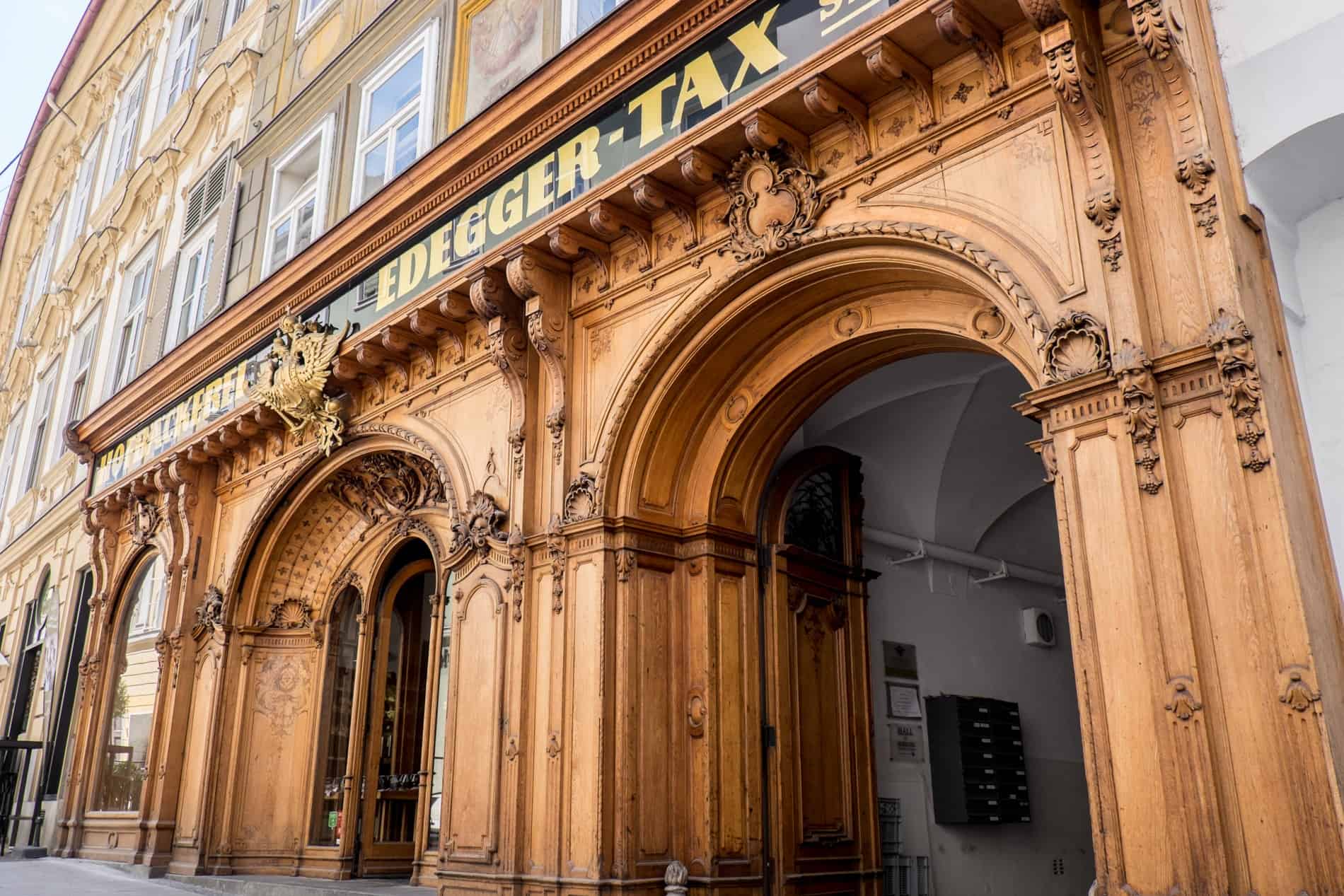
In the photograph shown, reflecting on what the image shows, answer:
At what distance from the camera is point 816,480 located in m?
8.83

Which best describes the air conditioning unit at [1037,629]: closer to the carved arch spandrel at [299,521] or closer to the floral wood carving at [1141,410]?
the carved arch spandrel at [299,521]

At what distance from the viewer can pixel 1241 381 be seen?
180 inches

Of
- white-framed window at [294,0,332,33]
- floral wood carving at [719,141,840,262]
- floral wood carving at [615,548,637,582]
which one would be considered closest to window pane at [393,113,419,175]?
white-framed window at [294,0,332,33]

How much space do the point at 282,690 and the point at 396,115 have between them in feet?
19.9

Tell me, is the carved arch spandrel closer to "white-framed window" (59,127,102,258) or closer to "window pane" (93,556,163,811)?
"window pane" (93,556,163,811)

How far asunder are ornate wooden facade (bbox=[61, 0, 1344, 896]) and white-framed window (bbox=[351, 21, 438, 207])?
1.34 meters

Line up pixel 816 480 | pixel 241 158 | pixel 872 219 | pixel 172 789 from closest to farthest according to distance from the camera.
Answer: pixel 872 219 < pixel 816 480 < pixel 172 789 < pixel 241 158

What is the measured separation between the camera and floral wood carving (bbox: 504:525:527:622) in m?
7.76

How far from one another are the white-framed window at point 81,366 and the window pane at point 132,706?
6.99 meters

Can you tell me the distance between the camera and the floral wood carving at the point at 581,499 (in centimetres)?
752

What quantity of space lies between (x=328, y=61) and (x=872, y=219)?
880 centimetres

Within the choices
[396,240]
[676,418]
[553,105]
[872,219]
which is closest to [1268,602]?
[872,219]

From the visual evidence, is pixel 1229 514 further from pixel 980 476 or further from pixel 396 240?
pixel 396 240

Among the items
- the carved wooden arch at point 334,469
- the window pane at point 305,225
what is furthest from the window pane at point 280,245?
the carved wooden arch at point 334,469
